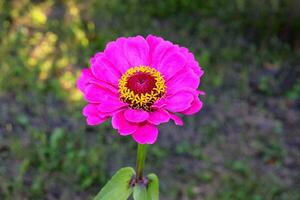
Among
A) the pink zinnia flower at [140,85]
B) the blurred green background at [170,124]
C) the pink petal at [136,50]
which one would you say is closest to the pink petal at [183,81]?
the pink zinnia flower at [140,85]

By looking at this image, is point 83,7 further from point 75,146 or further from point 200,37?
point 75,146

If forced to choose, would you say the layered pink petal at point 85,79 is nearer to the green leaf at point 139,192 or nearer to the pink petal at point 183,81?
the pink petal at point 183,81

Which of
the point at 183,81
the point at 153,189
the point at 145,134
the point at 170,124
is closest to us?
the point at 145,134

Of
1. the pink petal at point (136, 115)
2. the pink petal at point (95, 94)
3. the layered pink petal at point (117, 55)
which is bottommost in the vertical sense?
the pink petal at point (136, 115)

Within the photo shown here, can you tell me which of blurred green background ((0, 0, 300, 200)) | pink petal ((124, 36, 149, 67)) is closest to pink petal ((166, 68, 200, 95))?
pink petal ((124, 36, 149, 67))

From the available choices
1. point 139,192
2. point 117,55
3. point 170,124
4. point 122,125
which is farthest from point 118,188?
point 170,124

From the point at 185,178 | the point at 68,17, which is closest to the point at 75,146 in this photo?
the point at 185,178

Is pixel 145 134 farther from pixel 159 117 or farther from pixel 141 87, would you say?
pixel 141 87

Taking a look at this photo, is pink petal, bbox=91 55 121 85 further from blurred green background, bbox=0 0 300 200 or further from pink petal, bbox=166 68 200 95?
blurred green background, bbox=0 0 300 200
